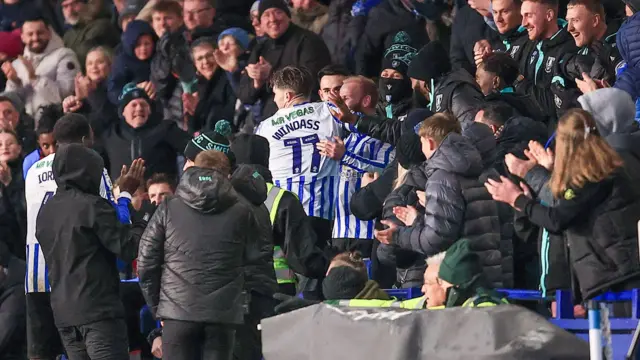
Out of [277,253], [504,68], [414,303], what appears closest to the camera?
[414,303]

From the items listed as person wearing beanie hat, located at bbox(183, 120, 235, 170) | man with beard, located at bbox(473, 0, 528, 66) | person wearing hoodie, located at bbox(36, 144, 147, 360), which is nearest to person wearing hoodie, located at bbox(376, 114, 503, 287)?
person wearing beanie hat, located at bbox(183, 120, 235, 170)

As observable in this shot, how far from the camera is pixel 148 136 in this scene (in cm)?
1602

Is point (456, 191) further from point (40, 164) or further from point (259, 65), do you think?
point (259, 65)

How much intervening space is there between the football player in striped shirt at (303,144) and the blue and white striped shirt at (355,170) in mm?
110

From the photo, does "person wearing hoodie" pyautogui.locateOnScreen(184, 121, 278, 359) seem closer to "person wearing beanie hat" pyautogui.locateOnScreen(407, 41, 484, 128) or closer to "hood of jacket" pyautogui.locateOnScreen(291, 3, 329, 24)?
"person wearing beanie hat" pyautogui.locateOnScreen(407, 41, 484, 128)

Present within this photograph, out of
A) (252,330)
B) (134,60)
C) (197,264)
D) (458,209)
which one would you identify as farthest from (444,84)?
(134,60)

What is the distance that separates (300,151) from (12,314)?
2875 mm

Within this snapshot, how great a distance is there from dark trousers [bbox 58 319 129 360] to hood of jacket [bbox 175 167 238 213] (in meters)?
1.17

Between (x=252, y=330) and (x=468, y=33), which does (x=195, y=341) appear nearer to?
(x=252, y=330)

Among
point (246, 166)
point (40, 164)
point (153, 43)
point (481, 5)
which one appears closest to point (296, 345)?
point (246, 166)

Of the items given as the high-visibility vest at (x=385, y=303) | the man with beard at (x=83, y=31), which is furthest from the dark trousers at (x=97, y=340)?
the man with beard at (x=83, y=31)

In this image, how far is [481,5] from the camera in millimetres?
14984

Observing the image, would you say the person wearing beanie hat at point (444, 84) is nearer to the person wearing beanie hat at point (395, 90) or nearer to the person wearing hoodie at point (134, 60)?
the person wearing beanie hat at point (395, 90)

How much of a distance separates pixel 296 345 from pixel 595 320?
147 centimetres
